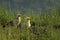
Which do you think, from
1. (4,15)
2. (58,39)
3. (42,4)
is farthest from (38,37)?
(42,4)

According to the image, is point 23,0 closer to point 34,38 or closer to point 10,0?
point 10,0

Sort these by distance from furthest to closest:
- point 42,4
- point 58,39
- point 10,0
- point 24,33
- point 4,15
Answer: point 10,0 < point 42,4 < point 4,15 < point 24,33 < point 58,39

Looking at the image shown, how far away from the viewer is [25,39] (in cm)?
549

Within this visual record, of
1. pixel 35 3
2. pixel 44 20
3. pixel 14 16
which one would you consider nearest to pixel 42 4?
pixel 35 3

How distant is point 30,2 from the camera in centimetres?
1261

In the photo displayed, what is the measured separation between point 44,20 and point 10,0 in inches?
214

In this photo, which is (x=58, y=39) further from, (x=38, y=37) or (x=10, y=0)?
(x=10, y=0)

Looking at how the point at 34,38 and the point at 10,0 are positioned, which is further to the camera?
the point at 10,0

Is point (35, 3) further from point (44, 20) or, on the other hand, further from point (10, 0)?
point (44, 20)

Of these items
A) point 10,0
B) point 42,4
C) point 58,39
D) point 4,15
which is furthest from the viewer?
point 10,0

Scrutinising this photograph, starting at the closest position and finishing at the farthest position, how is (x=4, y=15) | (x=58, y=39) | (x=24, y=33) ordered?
(x=58, y=39), (x=24, y=33), (x=4, y=15)

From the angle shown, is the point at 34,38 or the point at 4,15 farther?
the point at 4,15

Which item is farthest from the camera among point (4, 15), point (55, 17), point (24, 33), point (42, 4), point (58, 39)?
point (42, 4)

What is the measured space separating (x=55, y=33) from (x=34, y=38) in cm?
52
